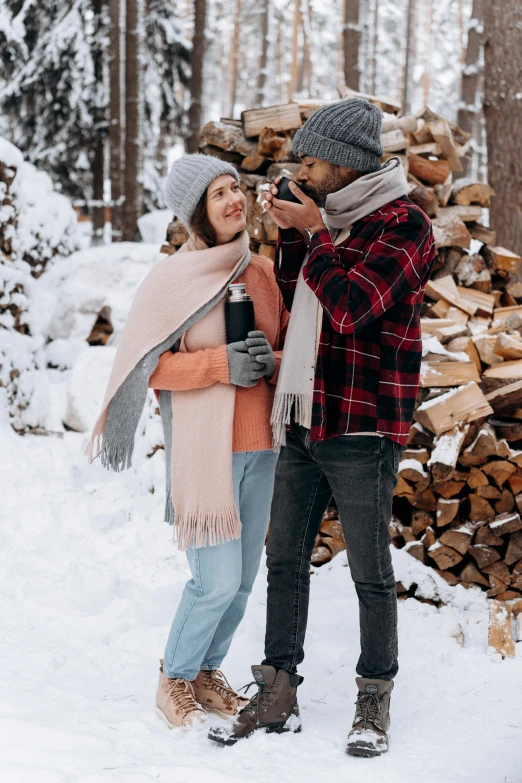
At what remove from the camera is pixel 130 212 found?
11.4 metres

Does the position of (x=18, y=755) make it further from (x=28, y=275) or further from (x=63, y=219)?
(x=63, y=219)

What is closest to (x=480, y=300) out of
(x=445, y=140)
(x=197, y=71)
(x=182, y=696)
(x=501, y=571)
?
(x=445, y=140)

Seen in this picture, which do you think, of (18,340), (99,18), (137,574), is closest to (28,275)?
(18,340)

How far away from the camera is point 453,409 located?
4.05 metres

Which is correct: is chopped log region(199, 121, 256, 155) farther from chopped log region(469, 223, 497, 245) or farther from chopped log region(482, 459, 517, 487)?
chopped log region(482, 459, 517, 487)

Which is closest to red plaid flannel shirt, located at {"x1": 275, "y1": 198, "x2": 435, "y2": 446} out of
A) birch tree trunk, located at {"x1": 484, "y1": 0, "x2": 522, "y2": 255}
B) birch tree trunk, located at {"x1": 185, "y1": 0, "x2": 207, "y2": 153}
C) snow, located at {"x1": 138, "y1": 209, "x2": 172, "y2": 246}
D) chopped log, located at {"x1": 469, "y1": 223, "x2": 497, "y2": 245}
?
chopped log, located at {"x1": 469, "y1": 223, "x2": 497, "y2": 245}

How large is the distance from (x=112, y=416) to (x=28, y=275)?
12.9 ft

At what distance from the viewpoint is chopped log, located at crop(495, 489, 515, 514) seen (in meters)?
4.03

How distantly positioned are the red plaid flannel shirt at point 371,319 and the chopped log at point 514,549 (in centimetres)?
166

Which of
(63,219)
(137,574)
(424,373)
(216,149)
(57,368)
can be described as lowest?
(137,574)

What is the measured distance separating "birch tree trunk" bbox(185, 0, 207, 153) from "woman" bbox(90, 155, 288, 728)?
985 centimetres

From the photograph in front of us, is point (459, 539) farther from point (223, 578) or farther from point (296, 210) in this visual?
point (296, 210)

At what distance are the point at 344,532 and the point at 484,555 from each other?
153 centimetres

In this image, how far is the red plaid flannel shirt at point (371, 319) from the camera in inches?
98.5
